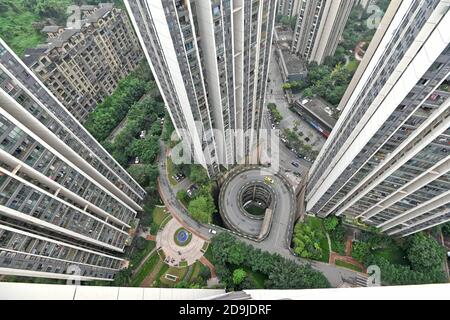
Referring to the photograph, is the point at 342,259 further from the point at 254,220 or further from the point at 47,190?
the point at 47,190

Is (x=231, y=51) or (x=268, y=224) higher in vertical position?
(x=231, y=51)

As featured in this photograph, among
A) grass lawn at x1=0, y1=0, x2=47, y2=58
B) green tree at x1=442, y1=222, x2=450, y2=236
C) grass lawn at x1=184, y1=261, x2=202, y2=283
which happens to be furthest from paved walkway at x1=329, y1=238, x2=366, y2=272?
grass lawn at x1=0, y1=0, x2=47, y2=58

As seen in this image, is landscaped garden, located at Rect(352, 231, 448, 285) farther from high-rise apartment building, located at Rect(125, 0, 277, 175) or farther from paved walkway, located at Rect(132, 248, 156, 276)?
paved walkway, located at Rect(132, 248, 156, 276)

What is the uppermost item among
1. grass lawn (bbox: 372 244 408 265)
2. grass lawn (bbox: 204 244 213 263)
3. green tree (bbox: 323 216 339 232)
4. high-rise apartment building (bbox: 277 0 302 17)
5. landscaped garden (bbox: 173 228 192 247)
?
high-rise apartment building (bbox: 277 0 302 17)

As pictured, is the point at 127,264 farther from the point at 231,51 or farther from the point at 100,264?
the point at 231,51

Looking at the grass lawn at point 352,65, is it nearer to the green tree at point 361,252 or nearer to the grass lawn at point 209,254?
the green tree at point 361,252

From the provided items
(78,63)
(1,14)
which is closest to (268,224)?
(78,63)
